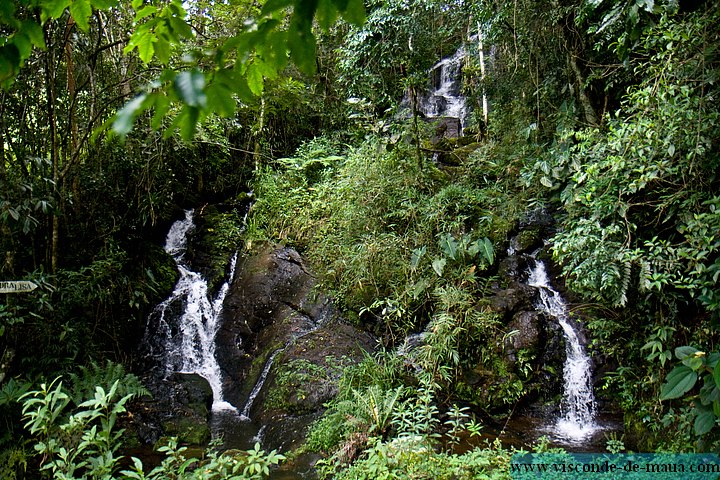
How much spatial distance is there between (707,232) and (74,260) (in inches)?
308

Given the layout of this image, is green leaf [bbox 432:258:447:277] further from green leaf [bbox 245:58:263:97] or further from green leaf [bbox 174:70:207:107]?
green leaf [bbox 174:70:207:107]

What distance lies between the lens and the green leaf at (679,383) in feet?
7.00

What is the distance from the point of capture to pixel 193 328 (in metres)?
7.37

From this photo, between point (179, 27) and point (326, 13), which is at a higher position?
point (179, 27)

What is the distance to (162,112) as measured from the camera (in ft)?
2.89

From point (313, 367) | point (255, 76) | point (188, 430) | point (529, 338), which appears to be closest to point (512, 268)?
point (529, 338)

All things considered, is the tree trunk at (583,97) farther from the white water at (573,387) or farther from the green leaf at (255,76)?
the green leaf at (255,76)

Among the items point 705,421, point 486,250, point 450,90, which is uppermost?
point 450,90

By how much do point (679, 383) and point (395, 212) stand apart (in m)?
5.21

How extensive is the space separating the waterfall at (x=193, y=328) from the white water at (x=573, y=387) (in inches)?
183

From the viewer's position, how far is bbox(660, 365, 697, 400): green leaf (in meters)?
2.13

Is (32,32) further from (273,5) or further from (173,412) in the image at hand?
(173,412)

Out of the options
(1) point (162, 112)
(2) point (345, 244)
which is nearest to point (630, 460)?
(1) point (162, 112)

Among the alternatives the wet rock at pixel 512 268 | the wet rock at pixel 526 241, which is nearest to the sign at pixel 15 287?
the wet rock at pixel 512 268
